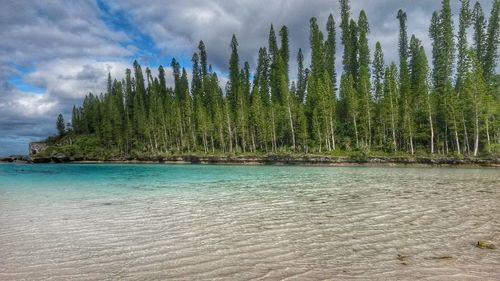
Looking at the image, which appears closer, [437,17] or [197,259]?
[197,259]

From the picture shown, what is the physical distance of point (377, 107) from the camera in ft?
221

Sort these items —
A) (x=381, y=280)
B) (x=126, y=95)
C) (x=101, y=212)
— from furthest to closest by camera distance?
(x=126, y=95)
(x=101, y=212)
(x=381, y=280)

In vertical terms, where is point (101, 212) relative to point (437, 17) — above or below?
below

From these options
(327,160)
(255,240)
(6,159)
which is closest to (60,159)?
(6,159)

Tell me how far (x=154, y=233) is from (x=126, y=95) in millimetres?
128777

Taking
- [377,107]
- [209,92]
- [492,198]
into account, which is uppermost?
[209,92]

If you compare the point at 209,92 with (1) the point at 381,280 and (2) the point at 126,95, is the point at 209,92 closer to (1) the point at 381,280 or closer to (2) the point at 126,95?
(2) the point at 126,95

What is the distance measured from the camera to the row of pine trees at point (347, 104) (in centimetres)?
5750

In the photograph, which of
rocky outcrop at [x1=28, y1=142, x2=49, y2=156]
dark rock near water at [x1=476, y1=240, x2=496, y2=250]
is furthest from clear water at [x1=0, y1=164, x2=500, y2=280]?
rocky outcrop at [x1=28, y1=142, x2=49, y2=156]

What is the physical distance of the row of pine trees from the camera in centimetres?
5750

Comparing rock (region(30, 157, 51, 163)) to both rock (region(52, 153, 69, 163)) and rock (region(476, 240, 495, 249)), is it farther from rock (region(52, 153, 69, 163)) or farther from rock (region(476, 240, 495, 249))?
rock (region(476, 240, 495, 249))

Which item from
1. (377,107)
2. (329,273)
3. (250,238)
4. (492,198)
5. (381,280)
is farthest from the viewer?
(377,107)

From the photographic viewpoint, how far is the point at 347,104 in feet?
236

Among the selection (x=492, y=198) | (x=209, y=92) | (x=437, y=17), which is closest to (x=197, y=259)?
(x=492, y=198)
